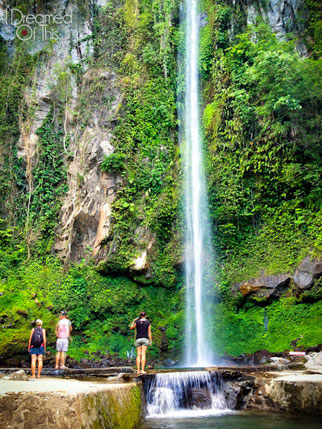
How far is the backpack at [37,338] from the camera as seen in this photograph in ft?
28.4

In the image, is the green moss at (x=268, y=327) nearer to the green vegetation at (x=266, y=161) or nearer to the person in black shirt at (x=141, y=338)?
the green vegetation at (x=266, y=161)

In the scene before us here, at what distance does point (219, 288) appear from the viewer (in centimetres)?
1470

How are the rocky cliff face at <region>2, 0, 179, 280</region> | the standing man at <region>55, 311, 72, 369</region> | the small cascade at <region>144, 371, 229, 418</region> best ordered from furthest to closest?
1. the rocky cliff face at <region>2, 0, 179, 280</region>
2. the standing man at <region>55, 311, 72, 369</region>
3. the small cascade at <region>144, 371, 229, 418</region>

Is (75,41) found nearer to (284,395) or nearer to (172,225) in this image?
(172,225)

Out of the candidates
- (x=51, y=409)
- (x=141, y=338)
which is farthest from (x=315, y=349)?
(x=51, y=409)

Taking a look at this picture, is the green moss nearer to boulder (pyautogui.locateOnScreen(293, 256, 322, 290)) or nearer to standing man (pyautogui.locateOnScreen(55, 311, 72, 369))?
boulder (pyautogui.locateOnScreen(293, 256, 322, 290))

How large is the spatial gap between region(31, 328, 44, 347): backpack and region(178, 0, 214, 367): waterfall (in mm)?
6163

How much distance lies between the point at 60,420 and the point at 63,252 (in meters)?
11.8

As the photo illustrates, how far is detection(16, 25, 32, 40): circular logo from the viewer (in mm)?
19344

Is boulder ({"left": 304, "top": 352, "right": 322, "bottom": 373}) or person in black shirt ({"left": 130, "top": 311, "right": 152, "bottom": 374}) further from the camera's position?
boulder ({"left": 304, "top": 352, "right": 322, "bottom": 373})

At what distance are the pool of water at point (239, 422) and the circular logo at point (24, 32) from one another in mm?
18947

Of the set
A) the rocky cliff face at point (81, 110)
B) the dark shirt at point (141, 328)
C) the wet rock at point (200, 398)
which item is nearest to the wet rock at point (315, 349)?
the wet rock at point (200, 398)

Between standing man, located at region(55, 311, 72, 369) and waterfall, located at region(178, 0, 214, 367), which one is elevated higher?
waterfall, located at region(178, 0, 214, 367)

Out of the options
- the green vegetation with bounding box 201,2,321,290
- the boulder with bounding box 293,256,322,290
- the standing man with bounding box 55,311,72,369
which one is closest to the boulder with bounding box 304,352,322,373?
the boulder with bounding box 293,256,322,290
